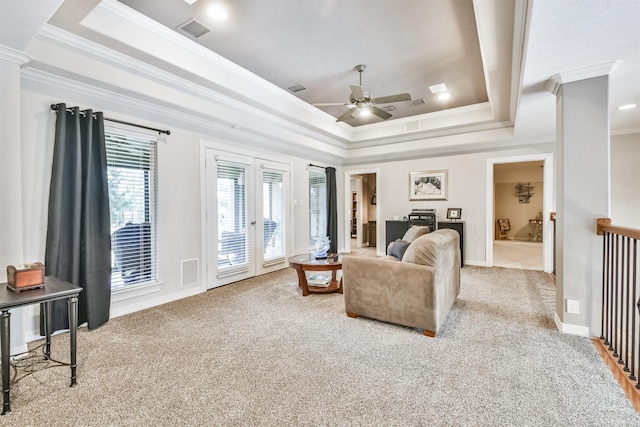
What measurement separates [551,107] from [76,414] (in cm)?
505

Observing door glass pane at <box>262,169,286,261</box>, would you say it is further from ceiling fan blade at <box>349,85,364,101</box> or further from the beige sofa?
the beige sofa

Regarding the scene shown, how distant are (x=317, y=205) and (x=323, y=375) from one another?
15.5 feet

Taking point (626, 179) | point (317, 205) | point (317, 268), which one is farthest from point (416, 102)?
point (626, 179)

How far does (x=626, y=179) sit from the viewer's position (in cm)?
494

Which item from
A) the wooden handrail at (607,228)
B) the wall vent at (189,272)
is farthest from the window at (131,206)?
the wooden handrail at (607,228)

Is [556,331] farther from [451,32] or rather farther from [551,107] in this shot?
Result: [451,32]

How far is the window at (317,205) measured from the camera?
21.0ft

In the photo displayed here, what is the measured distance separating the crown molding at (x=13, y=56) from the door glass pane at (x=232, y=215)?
231 centimetres

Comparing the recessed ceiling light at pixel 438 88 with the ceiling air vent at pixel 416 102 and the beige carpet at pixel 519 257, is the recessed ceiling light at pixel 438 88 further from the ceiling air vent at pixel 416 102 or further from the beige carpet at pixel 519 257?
the beige carpet at pixel 519 257

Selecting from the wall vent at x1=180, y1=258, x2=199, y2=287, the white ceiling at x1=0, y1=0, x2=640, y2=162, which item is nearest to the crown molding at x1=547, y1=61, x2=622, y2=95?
the white ceiling at x1=0, y1=0, x2=640, y2=162

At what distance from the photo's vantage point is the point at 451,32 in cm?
292

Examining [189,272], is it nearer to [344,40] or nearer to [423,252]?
[423,252]

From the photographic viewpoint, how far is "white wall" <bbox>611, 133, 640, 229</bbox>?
191 inches

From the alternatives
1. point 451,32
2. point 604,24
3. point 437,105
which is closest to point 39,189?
point 451,32
